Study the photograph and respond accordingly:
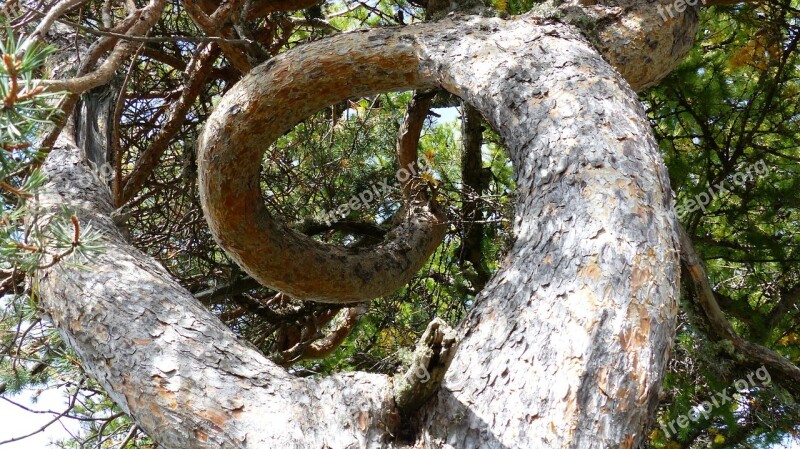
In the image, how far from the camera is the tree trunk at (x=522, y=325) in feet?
4.37

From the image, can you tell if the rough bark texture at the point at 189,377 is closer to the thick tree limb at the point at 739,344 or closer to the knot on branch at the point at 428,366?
the knot on branch at the point at 428,366

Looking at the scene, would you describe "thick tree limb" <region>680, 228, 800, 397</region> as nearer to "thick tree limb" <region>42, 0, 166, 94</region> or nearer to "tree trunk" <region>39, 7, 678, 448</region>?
"tree trunk" <region>39, 7, 678, 448</region>

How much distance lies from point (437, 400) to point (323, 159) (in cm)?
283

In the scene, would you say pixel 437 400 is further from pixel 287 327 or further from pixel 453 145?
pixel 453 145

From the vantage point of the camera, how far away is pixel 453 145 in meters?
→ 5.30

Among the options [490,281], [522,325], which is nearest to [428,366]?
[522,325]

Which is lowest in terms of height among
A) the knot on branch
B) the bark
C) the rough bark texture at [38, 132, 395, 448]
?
the rough bark texture at [38, 132, 395, 448]

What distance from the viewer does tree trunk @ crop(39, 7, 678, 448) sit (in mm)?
1332

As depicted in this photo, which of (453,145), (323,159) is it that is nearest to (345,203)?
(323,159)

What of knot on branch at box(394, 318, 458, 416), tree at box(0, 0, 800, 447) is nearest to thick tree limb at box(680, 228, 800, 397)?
tree at box(0, 0, 800, 447)

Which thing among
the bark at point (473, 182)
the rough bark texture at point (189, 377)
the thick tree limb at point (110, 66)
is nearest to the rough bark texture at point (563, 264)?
the rough bark texture at point (189, 377)

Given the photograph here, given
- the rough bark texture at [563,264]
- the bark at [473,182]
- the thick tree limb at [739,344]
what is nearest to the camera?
the rough bark texture at [563,264]

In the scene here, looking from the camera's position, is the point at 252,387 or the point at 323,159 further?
the point at 323,159

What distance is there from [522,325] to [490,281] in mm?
212
